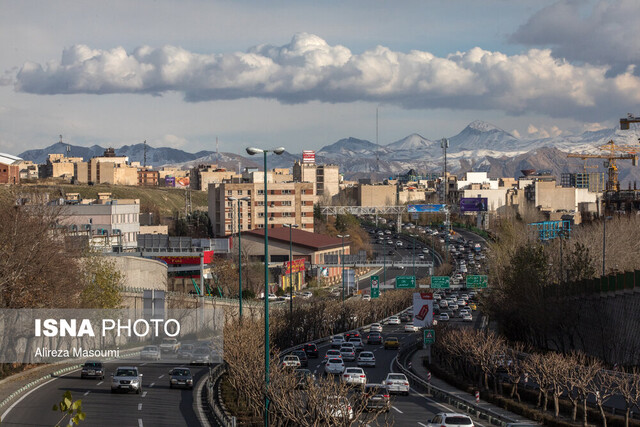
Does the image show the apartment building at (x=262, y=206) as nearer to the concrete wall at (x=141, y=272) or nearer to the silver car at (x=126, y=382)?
the concrete wall at (x=141, y=272)

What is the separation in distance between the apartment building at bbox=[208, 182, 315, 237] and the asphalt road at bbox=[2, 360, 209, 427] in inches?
4540

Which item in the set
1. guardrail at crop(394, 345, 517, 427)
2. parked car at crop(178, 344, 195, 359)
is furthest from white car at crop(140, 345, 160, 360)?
guardrail at crop(394, 345, 517, 427)

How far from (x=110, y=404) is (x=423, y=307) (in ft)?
107

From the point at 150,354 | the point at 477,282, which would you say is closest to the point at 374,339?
the point at 477,282

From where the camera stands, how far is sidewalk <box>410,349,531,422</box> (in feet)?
142

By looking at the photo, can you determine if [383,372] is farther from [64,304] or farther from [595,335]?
[64,304]

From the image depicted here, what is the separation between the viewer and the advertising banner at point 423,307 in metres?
65.6

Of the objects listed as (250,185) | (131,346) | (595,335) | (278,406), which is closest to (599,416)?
(278,406)

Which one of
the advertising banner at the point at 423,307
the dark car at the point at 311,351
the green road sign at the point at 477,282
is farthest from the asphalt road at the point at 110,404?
the green road sign at the point at 477,282

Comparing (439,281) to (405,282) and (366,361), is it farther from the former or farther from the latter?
(366,361)

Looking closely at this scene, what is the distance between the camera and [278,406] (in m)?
25.6

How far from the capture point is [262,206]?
16762 cm

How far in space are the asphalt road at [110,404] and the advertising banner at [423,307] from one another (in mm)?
21366

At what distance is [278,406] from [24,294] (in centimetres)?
2920
